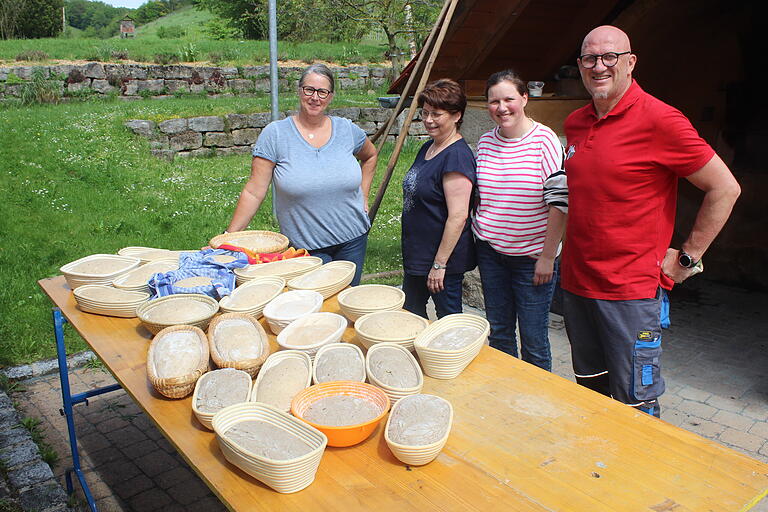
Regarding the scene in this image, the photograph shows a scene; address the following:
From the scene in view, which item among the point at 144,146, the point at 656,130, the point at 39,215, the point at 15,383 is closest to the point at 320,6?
the point at 144,146

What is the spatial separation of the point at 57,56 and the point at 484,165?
50.3 ft

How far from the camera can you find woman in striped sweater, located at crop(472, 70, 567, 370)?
2902 mm

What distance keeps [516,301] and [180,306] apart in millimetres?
1659

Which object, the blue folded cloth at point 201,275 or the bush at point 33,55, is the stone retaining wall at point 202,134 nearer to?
the bush at point 33,55

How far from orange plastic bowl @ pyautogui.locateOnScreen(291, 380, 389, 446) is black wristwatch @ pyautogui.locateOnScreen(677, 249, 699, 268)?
4.36 ft

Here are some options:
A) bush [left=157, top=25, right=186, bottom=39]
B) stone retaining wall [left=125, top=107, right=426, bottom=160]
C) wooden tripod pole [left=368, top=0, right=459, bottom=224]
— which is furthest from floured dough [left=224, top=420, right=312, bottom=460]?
bush [left=157, top=25, right=186, bottom=39]

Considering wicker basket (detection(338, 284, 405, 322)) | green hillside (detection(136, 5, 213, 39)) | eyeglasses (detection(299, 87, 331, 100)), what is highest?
green hillside (detection(136, 5, 213, 39))

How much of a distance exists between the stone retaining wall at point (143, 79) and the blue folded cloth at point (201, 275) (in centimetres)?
1205

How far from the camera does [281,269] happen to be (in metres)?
3.03

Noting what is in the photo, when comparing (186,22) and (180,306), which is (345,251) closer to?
(180,306)

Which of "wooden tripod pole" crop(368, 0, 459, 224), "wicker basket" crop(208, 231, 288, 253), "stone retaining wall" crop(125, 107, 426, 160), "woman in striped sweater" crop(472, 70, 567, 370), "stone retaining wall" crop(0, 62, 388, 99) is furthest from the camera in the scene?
"stone retaining wall" crop(0, 62, 388, 99)

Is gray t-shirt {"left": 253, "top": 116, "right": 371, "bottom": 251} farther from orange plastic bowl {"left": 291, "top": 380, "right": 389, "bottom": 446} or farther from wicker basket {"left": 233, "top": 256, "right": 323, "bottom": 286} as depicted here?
orange plastic bowl {"left": 291, "top": 380, "right": 389, "bottom": 446}

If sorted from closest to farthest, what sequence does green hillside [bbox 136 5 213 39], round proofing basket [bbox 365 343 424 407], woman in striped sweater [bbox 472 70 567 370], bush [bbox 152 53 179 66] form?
round proofing basket [bbox 365 343 424 407], woman in striped sweater [bbox 472 70 567 370], bush [bbox 152 53 179 66], green hillside [bbox 136 5 213 39]

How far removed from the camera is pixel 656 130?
226cm
